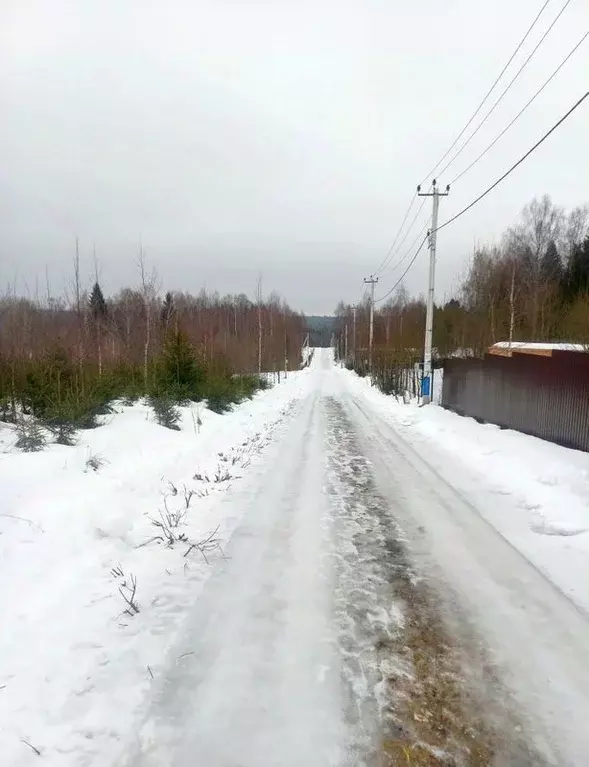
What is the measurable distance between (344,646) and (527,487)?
5.11m

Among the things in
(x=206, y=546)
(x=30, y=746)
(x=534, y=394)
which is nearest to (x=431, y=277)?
(x=534, y=394)

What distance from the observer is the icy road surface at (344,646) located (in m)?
2.35

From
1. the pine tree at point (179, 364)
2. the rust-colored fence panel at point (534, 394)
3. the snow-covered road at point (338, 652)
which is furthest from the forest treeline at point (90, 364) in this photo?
the rust-colored fence panel at point (534, 394)

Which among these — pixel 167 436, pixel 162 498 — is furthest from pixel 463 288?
pixel 162 498

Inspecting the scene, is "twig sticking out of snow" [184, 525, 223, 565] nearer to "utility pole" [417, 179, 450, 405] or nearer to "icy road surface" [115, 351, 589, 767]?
"icy road surface" [115, 351, 589, 767]

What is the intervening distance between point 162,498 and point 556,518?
204 inches

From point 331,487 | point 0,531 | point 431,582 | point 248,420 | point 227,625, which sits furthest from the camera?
point 248,420

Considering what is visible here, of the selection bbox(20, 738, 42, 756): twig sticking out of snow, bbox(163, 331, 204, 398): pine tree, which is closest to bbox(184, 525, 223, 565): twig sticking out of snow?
bbox(20, 738, 42, 756): twig sticking out of snow

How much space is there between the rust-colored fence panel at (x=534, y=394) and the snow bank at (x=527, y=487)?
335 millimetres

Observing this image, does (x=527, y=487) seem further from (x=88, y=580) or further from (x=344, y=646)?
(x=88, y=580)

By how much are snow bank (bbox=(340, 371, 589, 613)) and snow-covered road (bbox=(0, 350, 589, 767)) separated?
0.23ft

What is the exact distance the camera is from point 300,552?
15.4 ft

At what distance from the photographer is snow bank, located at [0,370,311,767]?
2.51m

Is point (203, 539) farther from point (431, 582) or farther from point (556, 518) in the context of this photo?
point (556, 518)
